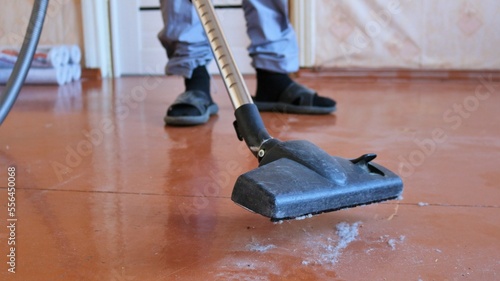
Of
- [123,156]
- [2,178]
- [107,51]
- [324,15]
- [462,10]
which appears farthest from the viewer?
[107,51]

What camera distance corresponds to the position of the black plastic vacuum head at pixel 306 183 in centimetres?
58

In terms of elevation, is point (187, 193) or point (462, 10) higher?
point (462, 10)

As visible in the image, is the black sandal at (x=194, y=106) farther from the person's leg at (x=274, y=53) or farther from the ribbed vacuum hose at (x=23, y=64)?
the ribbed vacuum hose at (x=23, y=64)

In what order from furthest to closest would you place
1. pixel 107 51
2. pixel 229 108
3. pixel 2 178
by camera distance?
pixel 107 51
pixel 229 108
pixel 2 178

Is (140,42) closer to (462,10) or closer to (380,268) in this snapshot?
(462,10)

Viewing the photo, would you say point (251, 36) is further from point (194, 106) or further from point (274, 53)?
point (194, 106)

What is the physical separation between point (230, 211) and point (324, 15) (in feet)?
7.14

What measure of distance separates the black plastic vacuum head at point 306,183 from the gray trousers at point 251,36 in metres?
0.89

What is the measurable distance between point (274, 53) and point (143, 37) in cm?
167

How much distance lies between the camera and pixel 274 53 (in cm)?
159

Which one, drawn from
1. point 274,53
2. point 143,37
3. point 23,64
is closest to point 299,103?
point 274,53

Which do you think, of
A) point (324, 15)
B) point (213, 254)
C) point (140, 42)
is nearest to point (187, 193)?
point (213, 254)

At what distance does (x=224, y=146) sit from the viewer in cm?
117

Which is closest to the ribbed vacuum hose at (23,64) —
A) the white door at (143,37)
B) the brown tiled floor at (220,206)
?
the brown tiled floor at (220,206)
